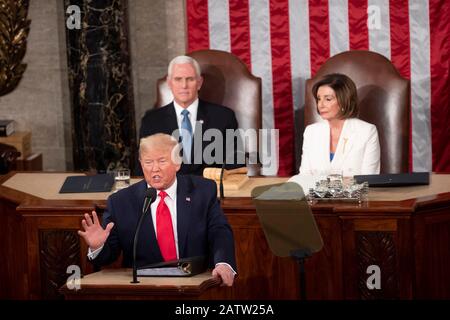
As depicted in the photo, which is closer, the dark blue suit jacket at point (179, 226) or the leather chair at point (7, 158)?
the dark blue suit jacket at point (179, 226)

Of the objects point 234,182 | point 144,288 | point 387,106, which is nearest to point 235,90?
point 387,106

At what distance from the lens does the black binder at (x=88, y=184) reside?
242 inches

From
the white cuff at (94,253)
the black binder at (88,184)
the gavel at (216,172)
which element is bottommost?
the white cuff at (94,253)

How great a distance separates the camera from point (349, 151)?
6461 millimetres

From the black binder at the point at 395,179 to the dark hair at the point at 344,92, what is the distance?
64 cm

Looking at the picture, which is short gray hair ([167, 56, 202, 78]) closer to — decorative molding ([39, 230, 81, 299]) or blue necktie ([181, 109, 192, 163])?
blue necktie ([181, 109, 192, 163])

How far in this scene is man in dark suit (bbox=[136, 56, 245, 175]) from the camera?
22.4 ft

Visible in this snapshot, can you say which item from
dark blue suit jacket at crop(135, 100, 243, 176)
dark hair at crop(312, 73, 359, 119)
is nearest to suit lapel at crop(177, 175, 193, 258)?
dark hair at crop(312, 73, 359, 119)

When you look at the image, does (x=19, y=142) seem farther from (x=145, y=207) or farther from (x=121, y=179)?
(x=145, y=207)

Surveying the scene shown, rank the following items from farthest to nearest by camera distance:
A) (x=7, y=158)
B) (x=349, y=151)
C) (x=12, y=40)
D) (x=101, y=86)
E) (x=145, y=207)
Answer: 1. (x=12, y=40)
2. (x=101, y=86)
3. (x=7, y=158)
4. (x=349, y=151)
5. (x=145, y=207)

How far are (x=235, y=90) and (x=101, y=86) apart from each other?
1104 mm

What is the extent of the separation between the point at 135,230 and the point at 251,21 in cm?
344

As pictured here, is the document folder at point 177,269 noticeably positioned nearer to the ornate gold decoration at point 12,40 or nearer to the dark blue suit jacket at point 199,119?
the dark blue suit jacket at point 199,119

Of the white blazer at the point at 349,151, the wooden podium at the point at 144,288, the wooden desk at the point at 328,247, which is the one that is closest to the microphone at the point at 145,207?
the wooden podium at the point at 144,288
